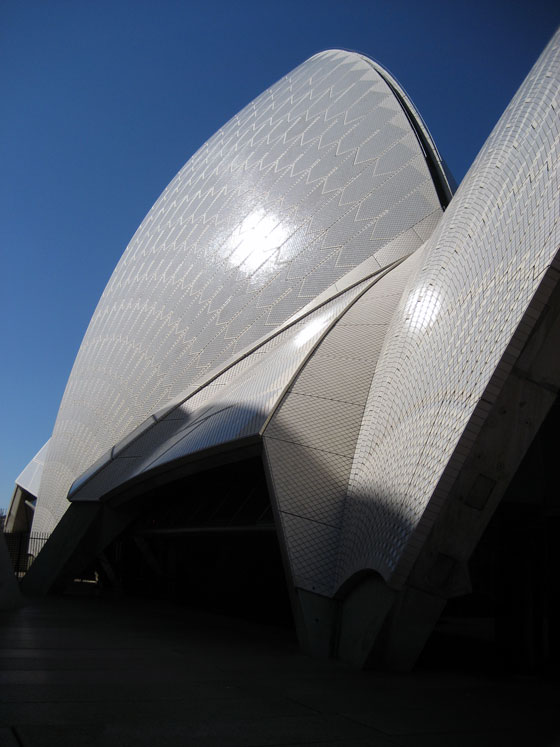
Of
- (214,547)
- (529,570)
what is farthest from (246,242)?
(529,570)

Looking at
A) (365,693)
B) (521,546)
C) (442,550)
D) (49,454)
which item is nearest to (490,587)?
(521,546)

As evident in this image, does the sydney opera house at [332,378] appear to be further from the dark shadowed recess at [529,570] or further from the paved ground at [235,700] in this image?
the paved ground at [235,700]

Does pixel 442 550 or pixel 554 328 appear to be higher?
pixel 554 328

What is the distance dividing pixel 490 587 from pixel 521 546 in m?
→ 4.80

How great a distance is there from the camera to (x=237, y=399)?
920 centimetres

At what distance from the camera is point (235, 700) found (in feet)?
13.1

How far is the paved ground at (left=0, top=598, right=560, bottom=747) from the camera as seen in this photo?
10.5 ft

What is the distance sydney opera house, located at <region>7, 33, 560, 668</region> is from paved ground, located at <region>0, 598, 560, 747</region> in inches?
29.7

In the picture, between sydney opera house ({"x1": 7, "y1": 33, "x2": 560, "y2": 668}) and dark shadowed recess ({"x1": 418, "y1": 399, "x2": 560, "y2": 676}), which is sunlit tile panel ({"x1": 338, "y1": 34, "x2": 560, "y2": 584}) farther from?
dark shadowed recess ({"x1": 418, "y1": 399, "x2": 560, "y2": 676})

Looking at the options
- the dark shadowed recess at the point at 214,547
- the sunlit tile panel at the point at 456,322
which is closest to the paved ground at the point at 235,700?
the sunlit tile panel at the point at 456,322

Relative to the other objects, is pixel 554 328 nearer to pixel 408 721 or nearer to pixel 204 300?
pixel 408 721

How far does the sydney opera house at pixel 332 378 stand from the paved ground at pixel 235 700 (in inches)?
29.7

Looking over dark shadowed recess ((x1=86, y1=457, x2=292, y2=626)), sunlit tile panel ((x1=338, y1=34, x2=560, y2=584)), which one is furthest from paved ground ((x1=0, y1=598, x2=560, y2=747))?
dark shadowed recess ((x1=86, y1=457, x2=292, y2=626))

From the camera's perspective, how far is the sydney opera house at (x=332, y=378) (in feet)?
16.9
